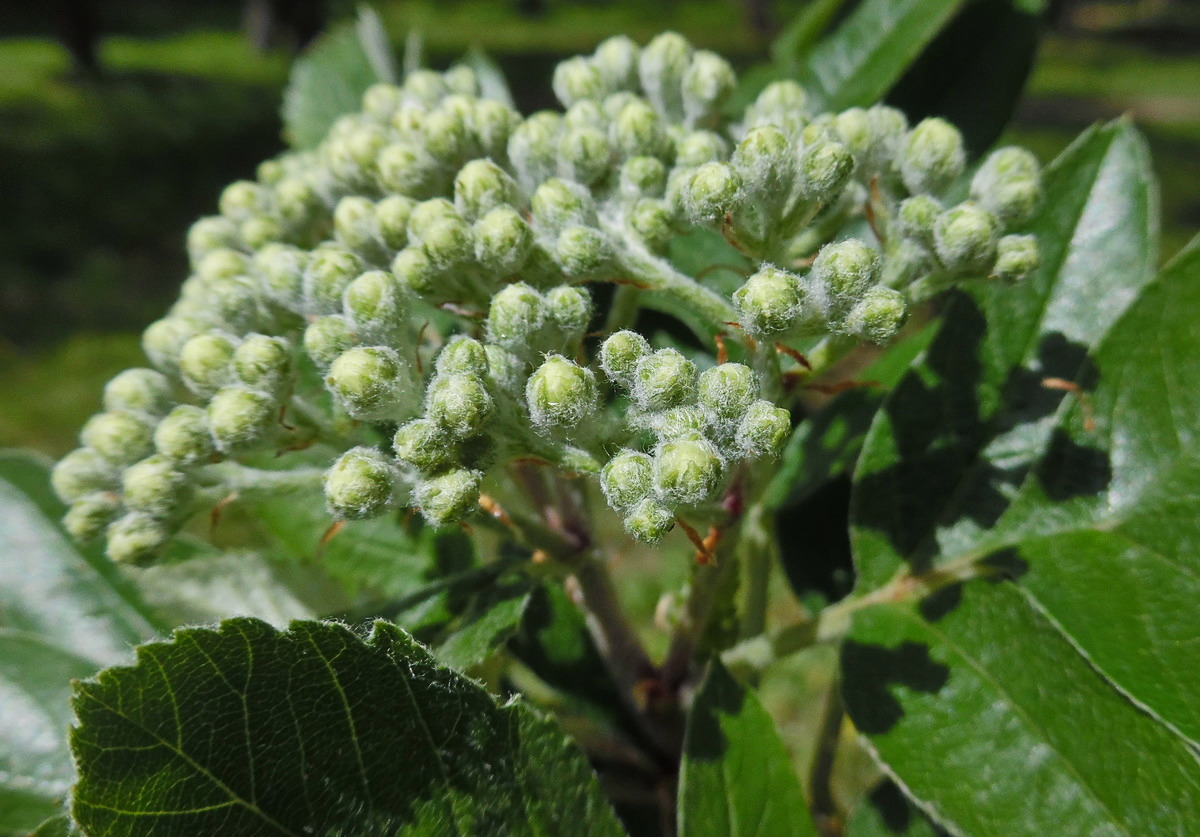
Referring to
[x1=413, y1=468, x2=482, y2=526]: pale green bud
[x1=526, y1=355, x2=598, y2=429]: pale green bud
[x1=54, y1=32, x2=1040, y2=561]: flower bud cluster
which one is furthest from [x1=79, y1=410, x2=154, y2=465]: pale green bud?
[x1=526, y1=355, x2=598, y2=429]: pale green bud

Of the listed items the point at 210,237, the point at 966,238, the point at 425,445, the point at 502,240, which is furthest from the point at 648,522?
the point at 210,237

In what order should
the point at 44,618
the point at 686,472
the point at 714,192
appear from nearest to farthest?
1. the point at 686,472
2. the point at 714,192
3. the point at 44,618

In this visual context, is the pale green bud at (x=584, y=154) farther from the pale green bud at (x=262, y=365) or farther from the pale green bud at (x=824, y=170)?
the pale green bud at (x=262, y=365)

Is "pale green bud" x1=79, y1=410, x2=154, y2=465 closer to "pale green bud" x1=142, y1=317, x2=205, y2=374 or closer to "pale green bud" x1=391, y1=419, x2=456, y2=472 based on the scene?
"pale green bud" x1=142, y1=317, x2=205, y2=374

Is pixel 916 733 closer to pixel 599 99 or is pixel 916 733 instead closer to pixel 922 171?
pixel 922 171

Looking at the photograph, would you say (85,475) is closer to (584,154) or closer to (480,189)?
(480,189)

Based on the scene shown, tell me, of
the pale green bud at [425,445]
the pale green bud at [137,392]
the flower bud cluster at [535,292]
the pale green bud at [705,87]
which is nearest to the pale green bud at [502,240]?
the flower bud cluster at [535,292]
